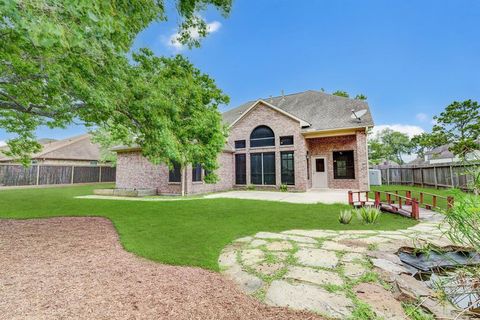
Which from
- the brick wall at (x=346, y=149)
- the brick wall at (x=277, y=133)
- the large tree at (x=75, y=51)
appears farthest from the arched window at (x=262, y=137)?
the large tree at (x=75, y=51)

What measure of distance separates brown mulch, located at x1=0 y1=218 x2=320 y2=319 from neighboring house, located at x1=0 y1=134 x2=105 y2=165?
23268mm

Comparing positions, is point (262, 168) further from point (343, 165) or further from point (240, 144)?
point (343, 165)

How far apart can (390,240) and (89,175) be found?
2538 cm

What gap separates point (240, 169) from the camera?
1681cm

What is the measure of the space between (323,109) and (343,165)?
15.4 feet

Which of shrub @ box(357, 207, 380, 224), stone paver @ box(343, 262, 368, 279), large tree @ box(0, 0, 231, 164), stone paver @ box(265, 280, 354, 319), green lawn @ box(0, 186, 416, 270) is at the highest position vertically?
large tree @ box(0, 0, 231, 164)

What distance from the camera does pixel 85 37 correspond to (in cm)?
307

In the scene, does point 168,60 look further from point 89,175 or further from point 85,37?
point 89,175

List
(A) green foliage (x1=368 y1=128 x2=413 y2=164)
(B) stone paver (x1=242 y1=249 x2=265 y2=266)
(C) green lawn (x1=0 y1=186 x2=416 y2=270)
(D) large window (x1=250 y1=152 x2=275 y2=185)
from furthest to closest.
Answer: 1. (A) green foliage (x1=368 y1=128 x2=413 y2=164)
2. (D) large window (x1=250 y1=152 x2=275 y2=185)
3. (C) green lawn (x1=0 y1=186 x2=416 y2=270)
4. (B) stone paver (x1=242 y1=249 x2=265 y2=266)

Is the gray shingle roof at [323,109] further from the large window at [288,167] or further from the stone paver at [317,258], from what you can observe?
the stone paver at [317,258]

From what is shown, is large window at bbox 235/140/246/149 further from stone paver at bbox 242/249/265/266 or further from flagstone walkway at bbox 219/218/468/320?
stone paver at bbox 242/249/265/266

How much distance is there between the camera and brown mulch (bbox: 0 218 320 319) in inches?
90.1

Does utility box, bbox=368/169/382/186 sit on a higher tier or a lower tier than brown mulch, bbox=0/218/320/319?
higher

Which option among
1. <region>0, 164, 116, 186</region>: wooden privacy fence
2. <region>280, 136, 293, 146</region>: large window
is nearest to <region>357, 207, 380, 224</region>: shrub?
<region>280, 136, 293, 146</region>: large window
